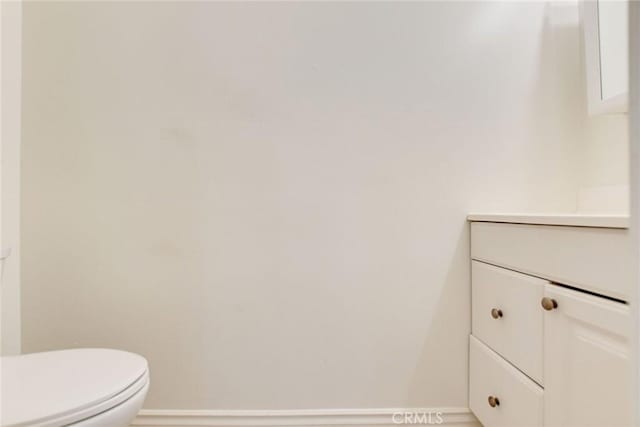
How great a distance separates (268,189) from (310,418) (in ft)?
2.81

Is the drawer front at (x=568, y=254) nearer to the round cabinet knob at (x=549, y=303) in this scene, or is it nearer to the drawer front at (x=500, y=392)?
the round cabinet knob at (x=549, y=303)

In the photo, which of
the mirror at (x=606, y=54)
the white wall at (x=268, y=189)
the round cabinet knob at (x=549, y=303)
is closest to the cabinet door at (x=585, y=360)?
the round cabinet knob at (x=549, y=303)

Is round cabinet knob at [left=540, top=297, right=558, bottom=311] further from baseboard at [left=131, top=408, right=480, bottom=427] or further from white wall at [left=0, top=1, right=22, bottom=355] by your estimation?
white wall at [left=0, top=1, right=22, bottom=355]

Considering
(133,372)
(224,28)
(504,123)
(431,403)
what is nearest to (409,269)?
(431,403)

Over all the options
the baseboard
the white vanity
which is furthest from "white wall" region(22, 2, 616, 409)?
the white vanity

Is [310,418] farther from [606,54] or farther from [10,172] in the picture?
[606,54]

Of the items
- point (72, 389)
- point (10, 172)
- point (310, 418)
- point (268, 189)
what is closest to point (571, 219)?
point (268, 189)

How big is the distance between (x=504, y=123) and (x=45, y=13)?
5.70ft

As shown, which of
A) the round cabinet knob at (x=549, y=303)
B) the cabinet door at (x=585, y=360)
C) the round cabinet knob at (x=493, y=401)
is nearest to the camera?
the cabinet door at (x=585, y=360)

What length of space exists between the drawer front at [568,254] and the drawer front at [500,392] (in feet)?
1.00

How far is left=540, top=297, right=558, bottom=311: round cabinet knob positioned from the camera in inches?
31.0

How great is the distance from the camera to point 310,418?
3.94 feet

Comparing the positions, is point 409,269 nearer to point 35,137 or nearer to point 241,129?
point 241,129

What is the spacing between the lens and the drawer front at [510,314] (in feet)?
2.83
